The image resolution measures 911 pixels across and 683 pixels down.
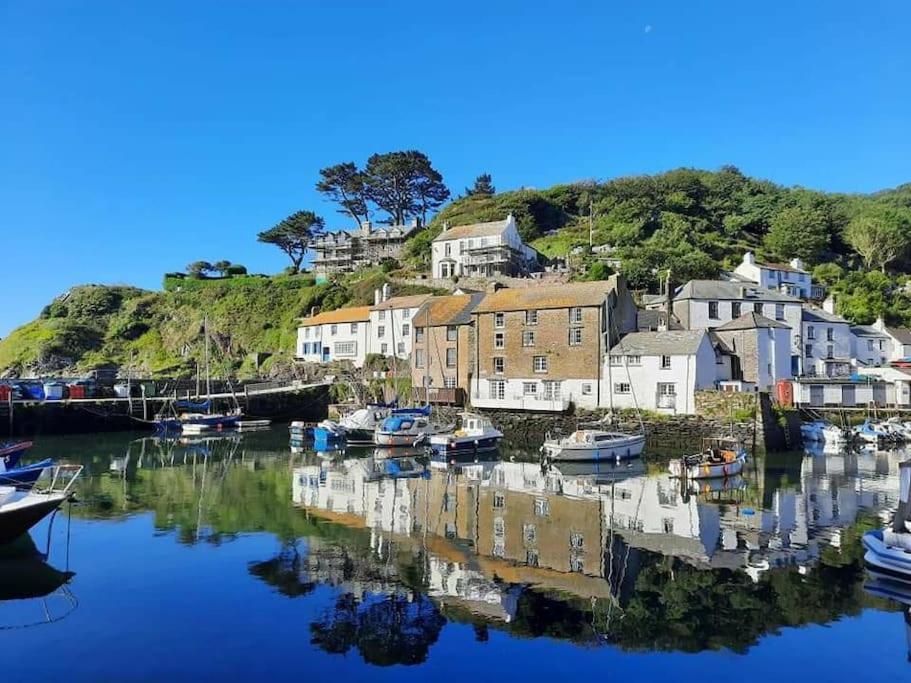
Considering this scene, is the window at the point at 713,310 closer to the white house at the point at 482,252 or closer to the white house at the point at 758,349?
the white house at the point at 758,349

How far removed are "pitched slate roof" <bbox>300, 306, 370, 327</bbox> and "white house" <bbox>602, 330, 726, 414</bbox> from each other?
30.3 meters

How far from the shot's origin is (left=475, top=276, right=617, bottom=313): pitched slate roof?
154 ft

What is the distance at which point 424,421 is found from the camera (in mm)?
44719

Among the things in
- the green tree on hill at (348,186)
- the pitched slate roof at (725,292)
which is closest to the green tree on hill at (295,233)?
the green tree on hill at (348,186)

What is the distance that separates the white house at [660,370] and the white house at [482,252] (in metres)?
30.8

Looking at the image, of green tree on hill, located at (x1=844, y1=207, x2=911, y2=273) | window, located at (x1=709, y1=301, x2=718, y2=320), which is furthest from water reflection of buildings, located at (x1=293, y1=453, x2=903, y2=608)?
green tree on hill, located at (x1=844, y1=207, x2=911, y2=273)

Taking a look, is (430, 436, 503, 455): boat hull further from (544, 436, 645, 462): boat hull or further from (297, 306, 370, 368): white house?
(297, 306, 370, 368): white house

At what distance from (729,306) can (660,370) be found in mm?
15170

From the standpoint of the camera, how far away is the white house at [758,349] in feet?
148

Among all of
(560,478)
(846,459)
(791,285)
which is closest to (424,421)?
(560,478)

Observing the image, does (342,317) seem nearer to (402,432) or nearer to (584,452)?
(402,432)

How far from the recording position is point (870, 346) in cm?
6053

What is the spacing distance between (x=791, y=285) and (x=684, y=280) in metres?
11.0

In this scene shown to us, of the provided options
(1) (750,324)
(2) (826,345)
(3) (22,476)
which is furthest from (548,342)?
(3) (22,476)
